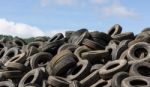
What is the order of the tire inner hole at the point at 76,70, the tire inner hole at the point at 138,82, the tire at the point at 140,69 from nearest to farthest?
the tire inner hole at the point at 138,82 < the tire at the point at 140,69 < the tire inner hole at the point at 76,70

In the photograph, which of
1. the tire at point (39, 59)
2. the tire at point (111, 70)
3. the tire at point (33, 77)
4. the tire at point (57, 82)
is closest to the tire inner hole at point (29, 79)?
the tire at point (33, 77)

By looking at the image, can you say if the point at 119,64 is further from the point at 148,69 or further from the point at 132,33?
the point at 132,33

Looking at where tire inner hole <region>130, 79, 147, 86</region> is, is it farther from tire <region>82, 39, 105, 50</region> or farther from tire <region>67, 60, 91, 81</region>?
tire <region>82, 39, 105, 50</region>

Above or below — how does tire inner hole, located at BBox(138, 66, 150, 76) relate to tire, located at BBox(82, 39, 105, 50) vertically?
below

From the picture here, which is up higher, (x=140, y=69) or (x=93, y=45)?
(x=93, y=45)

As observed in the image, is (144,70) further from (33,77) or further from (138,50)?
(33,77)

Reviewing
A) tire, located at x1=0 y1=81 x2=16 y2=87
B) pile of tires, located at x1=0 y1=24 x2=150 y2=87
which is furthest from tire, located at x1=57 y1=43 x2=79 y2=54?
tire, located at x1=0 y1=81 x2=16 y2=87

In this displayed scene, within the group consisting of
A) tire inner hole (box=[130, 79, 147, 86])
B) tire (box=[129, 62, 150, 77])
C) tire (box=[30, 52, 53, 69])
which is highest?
tire (box=[30, 52, 53, 69])

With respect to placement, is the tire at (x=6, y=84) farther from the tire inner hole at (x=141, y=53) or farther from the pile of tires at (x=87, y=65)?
the tire inner hole at (x=141, y=53)

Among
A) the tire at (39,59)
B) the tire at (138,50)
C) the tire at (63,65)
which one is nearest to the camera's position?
the tire at (63,65)

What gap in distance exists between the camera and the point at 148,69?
1369 centimetres

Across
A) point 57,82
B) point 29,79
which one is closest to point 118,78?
point 57,82

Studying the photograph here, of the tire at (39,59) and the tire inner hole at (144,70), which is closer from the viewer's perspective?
the tire inner hole at (144,70)

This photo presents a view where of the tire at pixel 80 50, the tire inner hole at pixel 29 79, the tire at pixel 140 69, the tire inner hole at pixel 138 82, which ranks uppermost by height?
the tire at pixel 80 50
